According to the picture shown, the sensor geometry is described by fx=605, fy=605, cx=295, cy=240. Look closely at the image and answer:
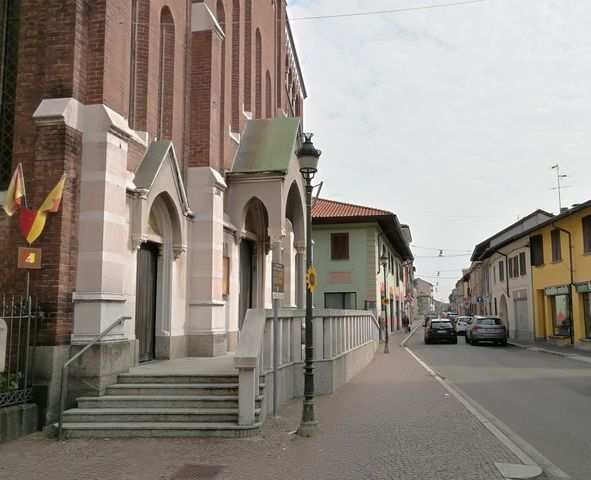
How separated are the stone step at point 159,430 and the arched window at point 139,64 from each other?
6.42 m

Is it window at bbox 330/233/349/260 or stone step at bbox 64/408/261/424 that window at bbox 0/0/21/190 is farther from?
window at bbox 330/233/349/260

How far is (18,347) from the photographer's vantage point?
9195 millimetres

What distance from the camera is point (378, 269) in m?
38.5

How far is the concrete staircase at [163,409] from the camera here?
8.77 meters

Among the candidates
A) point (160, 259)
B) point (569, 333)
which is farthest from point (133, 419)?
point (569, 333)

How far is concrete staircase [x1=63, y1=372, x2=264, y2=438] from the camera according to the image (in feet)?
28.8

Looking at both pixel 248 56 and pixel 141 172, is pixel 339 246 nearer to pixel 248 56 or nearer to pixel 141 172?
pixel 248 56

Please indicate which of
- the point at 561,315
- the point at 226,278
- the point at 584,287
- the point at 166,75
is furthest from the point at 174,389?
the point at 561,315

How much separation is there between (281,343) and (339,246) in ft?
90.4

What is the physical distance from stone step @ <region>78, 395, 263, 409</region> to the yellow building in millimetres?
21691

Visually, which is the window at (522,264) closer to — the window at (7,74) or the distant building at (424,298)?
the window at (7,74)

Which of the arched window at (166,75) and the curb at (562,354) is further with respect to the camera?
the curb at (562,354)

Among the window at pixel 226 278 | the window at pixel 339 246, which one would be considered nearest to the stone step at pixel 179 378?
the window at pixel 226 278

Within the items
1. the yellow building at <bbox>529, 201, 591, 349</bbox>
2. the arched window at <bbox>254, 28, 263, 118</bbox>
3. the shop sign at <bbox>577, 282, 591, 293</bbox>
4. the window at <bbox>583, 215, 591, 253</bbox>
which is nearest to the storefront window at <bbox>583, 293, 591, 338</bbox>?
the yellow building at <bbox>529, 201, 591, 349</bbox>
